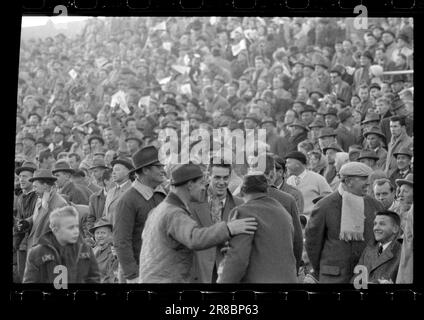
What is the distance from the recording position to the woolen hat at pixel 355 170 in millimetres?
10758

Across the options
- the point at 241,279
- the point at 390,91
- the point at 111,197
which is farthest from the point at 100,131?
the point at 390,91

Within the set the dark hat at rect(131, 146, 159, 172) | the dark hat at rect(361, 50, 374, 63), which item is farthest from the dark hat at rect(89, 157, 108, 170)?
the dark hat at rect(361, 50, 374, 63)

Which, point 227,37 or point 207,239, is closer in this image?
point 207,239

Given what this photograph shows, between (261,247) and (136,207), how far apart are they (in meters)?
1.31

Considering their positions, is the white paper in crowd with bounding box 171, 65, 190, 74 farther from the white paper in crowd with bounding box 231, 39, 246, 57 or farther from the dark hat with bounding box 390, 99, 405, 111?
the dark hat with bounding box 390, 99, 405, 111

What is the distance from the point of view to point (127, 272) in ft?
34.2

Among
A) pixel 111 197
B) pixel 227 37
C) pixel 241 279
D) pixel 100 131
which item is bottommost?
pixel 241 279

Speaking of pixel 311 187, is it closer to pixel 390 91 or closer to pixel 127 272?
pixel 390 91

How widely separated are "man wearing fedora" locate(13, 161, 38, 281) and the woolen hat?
302 cm

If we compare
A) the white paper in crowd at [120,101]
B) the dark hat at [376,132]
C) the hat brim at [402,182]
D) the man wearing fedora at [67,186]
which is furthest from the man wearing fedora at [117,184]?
A: the hat brim at [402,182]

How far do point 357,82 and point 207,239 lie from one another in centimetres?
228

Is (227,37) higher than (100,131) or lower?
higher

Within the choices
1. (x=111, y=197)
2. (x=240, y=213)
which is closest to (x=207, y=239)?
(x=240, y=213)

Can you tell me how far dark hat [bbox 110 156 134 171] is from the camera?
1087cm
